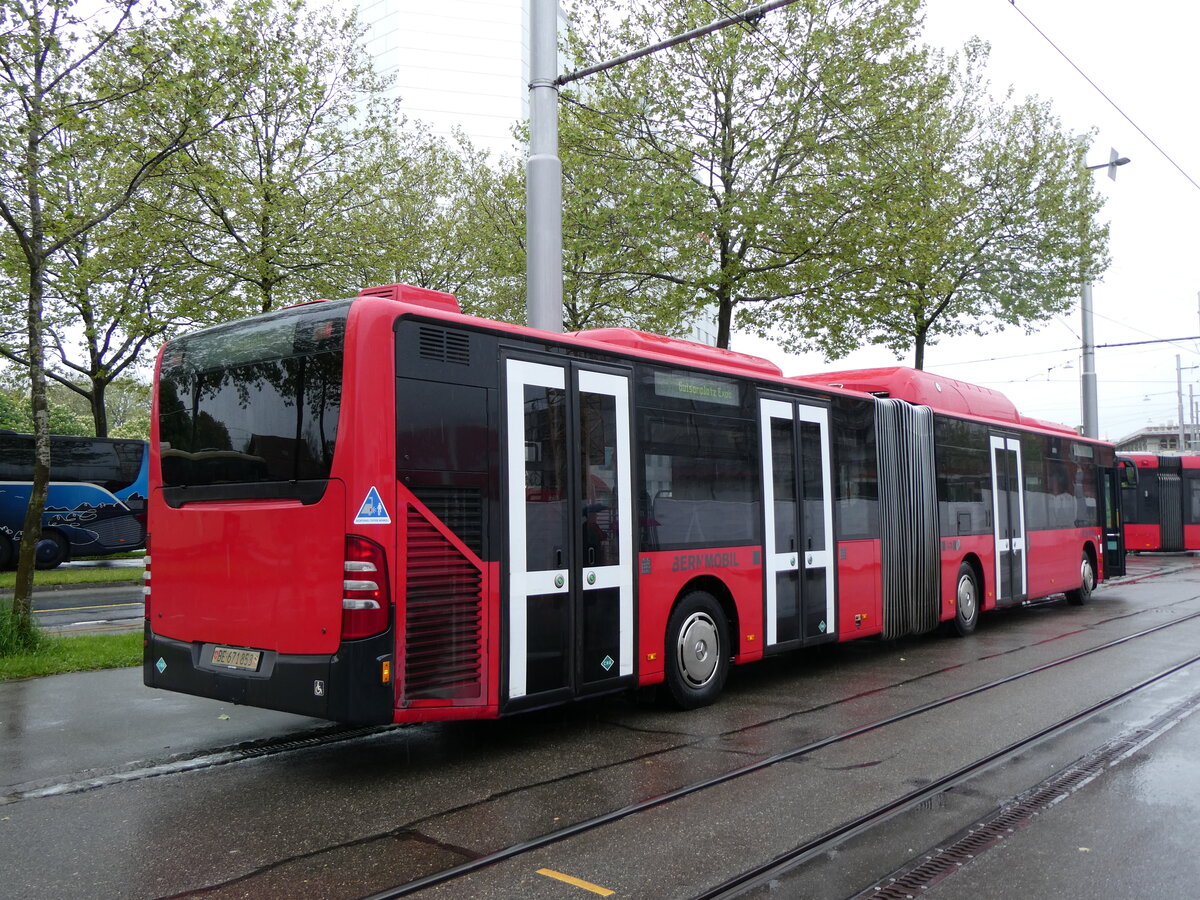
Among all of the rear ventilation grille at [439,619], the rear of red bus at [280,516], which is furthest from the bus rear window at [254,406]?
the rear ventilation grille at [439,619]

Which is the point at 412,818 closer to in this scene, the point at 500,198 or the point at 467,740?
the point at 467,740

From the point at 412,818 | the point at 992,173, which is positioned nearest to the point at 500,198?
the point at 992,173

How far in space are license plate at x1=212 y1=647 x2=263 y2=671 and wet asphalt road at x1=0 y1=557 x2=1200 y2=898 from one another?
0.71m

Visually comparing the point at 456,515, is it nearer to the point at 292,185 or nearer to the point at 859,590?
the point at 859,590

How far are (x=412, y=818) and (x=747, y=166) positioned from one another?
13.0 meters

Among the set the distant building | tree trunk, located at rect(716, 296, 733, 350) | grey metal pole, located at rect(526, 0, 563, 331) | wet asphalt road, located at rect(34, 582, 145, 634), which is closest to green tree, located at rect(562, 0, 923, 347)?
tree trunk, located at rect(716, 296, 733, 350)

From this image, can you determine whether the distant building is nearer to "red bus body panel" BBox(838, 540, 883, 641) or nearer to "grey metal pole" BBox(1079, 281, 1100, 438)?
"grey metal pole" BBox(1079, 281, 1100, 438)

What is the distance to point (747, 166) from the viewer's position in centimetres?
1603

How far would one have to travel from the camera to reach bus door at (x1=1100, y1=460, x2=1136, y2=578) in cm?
1816

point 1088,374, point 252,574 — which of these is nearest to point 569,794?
point 252,574

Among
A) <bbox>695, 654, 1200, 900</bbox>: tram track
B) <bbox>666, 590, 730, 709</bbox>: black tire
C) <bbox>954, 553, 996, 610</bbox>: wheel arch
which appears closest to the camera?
<bbox>695, 654, 1200, 900</bbox>: tram track

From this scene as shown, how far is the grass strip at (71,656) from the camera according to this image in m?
9.48

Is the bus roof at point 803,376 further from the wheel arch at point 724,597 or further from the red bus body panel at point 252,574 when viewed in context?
the wheel arch at point 724,597

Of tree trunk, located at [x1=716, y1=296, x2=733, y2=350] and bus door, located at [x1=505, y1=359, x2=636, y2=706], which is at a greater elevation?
tree trunk, located at [x1=716, y1=296, x2=733, y2=350]
